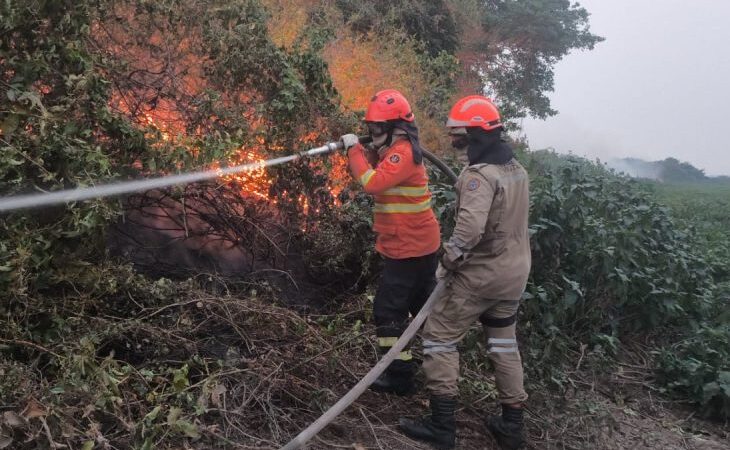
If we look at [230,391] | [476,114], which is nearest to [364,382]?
[230,391]

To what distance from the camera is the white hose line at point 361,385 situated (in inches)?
125

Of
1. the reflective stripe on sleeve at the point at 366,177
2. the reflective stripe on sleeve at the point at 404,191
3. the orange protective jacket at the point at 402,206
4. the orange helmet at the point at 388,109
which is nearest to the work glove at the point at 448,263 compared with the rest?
the orange protective jacket at the point at 402,206

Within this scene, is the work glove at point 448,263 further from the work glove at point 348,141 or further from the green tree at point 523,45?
the green tree at point 523,45

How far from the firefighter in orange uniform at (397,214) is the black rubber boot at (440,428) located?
22.6 inches

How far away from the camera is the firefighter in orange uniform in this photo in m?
4.20

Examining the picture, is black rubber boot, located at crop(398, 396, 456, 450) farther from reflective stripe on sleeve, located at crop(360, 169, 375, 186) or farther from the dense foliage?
reflective stripe on sleeve, located at crop(360, 169, 375, 186)

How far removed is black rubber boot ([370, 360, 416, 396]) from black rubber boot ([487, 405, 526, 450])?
0.67m

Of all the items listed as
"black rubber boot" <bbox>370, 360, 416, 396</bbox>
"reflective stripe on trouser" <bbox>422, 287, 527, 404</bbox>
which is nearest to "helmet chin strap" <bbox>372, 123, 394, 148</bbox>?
"reflective stripe on trouser" <bbox>422, 287, 527, 404</bbox>

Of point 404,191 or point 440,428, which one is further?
point 404,191

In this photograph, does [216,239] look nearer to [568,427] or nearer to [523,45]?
[568,427]

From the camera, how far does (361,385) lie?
356 cm

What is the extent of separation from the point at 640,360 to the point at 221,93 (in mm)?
4687

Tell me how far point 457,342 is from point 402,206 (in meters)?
0.95

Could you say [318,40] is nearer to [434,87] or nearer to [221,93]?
[221,93]
